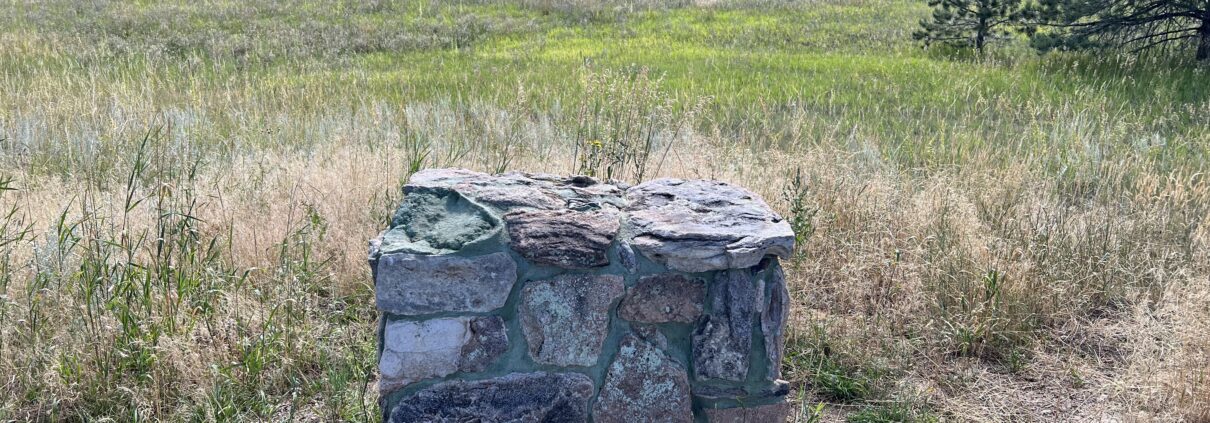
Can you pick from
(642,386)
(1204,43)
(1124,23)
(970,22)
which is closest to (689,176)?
(642,386)

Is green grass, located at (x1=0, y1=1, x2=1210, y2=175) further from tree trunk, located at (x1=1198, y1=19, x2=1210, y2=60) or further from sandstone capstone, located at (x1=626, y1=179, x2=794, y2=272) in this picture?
sandstone capstone, located at (x1=626, y1=179, x2=794, y2=272)

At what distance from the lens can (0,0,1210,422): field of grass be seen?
11.7 feet

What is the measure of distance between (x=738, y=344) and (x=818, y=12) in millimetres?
14327

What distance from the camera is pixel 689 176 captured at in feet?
18.7

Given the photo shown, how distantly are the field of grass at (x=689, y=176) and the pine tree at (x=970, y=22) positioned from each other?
159 centimetres

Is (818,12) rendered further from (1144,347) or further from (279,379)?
(279,379)

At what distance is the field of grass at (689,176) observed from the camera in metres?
3.56

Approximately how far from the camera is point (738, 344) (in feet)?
9.52

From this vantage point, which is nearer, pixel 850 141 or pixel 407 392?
pixel 407 392

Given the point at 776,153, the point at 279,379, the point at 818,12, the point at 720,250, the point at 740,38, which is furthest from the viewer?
the point at 818,12

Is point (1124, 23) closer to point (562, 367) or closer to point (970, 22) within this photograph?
point (970, 22)

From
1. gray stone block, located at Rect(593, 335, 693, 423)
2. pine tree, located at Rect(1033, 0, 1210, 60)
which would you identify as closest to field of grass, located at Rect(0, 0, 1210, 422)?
pine tree, located at Rect(1033, 0, 1210, 60)

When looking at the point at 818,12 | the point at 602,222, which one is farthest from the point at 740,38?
the point at 602,222

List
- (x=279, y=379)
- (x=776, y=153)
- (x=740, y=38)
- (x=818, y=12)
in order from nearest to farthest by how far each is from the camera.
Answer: (x=279, y=379) → (x=776, y=153) → (x=740, y=38) → (x=818, y=12)
